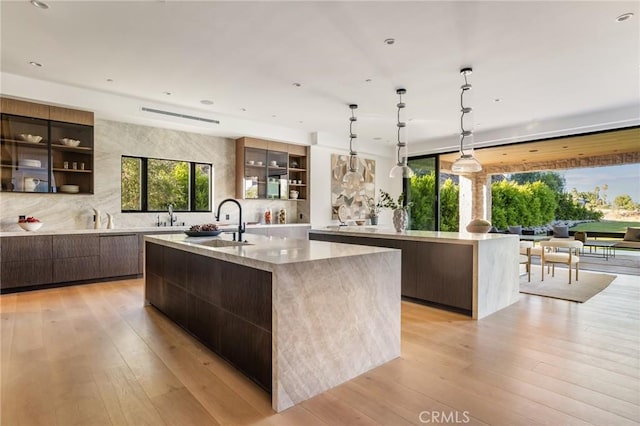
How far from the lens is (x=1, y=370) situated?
2422 mm

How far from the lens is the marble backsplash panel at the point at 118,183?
5.09 m

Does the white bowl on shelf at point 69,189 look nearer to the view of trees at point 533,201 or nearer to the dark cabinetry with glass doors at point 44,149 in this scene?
the dark cabinetry with glass doors at point 44,149

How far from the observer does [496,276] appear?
4031 mm

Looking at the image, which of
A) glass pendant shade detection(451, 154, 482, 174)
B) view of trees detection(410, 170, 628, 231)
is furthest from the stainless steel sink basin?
view of trees detection(410, 170, 628, 231)

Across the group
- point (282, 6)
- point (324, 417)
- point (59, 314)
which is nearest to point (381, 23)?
point (282, 6)

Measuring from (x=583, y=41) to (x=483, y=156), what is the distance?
6.43 m

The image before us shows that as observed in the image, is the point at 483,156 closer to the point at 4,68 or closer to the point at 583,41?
the point at 583,41

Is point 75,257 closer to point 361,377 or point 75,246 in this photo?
point 75,246

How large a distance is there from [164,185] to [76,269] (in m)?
1.99

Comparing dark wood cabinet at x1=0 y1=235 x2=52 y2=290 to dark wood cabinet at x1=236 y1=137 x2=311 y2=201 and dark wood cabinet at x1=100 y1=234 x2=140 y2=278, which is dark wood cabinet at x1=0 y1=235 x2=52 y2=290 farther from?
dark wood cabinet at x1=236 y1=137 x2=311 y2=201

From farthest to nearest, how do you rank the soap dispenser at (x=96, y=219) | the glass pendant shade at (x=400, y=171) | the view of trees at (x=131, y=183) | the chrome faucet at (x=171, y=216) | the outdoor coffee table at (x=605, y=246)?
the outdoor coffee table at (x=605, y=246) < the chrome faucet at (x=171, y=216) < the view of trees at (x=131, y=183) < the soap dispenser at (x=96, y=219) < the glass pendant shade at (x=400, y=171)

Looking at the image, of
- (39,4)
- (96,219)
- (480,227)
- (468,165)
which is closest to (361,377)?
(468,165)

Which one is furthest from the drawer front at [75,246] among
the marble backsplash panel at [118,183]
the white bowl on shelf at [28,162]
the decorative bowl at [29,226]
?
the white bowl on shelf at [28,162]

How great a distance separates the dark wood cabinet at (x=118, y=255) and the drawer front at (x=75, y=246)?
0.10 m
